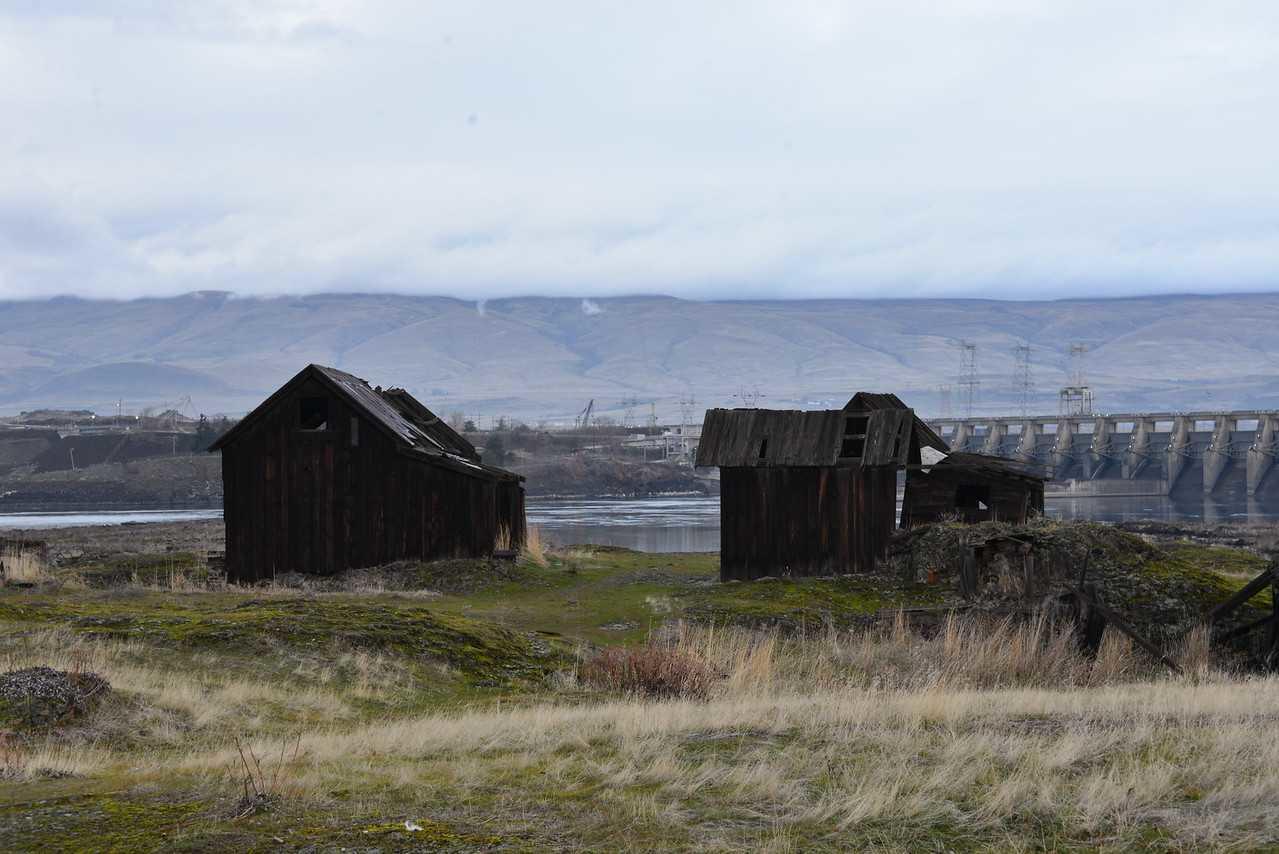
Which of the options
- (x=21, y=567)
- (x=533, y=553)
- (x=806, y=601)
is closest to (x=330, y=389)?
(x=533, y=553)

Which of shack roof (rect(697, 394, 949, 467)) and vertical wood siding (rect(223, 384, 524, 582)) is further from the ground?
shack roof (rect(697, 394, 949, 467))

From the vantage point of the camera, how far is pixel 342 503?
3831 cm

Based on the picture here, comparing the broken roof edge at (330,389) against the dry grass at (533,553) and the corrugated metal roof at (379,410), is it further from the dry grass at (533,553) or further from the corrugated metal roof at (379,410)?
the dry grass at (533,553)

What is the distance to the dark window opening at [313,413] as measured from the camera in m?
39.1

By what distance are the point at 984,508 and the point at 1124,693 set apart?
80.4 feet

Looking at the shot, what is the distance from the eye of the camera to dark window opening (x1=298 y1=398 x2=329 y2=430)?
1539 inches

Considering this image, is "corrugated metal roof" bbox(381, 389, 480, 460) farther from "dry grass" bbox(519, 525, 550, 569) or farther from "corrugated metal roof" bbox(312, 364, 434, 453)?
"dry grass" bbox(519, 525, 550, 569)

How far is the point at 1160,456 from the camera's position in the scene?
140 m

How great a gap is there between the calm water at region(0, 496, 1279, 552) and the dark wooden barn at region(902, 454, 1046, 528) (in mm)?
22380

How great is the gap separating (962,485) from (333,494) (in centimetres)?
1797

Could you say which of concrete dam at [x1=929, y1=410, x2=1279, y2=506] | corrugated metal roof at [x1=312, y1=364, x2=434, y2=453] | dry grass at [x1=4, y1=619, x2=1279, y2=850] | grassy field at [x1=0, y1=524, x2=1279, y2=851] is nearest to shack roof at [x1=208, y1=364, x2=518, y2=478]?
corrugated metal roof at [x1=312, y1=364, x2=434, y2=453]

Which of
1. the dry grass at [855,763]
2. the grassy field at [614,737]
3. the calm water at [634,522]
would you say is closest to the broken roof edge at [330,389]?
the grassy field at [614,737]

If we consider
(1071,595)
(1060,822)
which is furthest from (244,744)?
(1071,595)

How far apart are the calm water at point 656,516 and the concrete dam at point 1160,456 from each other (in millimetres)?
3331
